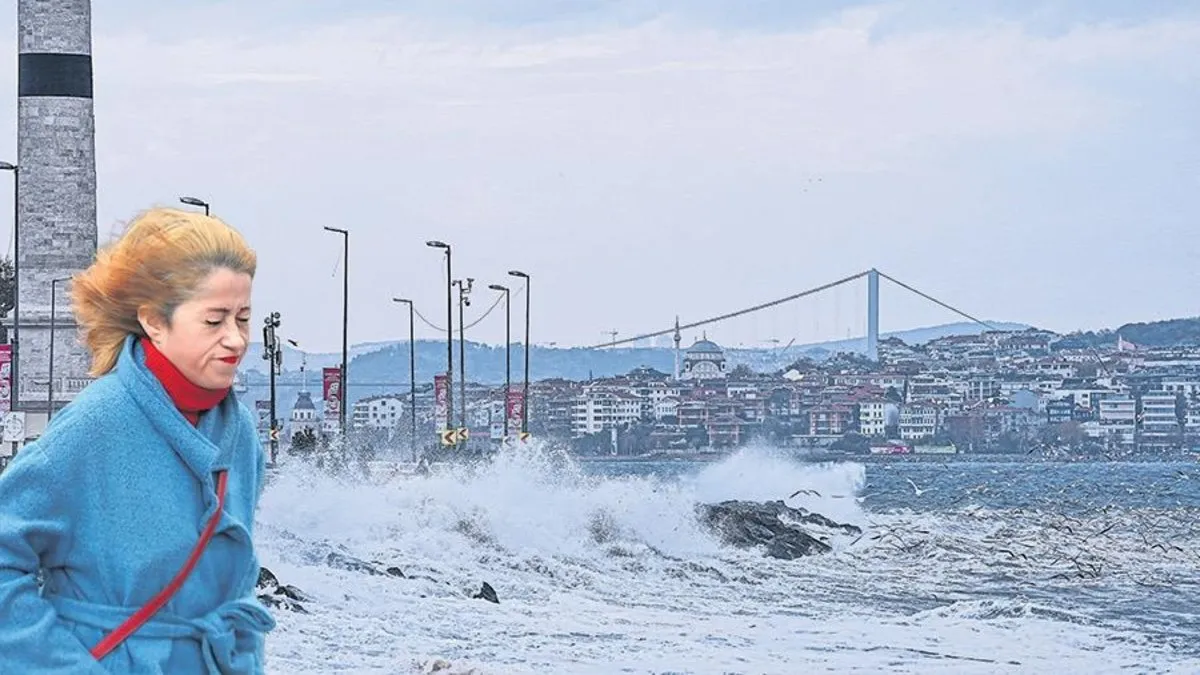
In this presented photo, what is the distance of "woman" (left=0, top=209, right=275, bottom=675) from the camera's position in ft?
11.8

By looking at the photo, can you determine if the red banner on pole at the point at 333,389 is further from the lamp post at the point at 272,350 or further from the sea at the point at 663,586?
the sea at the point at 663,586

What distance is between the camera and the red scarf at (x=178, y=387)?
12.2 feet

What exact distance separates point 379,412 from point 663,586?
480 feet

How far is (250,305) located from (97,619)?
54cm

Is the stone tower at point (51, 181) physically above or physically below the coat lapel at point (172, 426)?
above

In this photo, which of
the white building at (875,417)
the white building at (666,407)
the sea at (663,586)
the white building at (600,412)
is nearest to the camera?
the sea at (663,586)

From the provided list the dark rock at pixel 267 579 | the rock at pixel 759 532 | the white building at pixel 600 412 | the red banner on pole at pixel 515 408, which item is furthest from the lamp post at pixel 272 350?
the white building at pixel 600 412

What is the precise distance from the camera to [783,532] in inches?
1661

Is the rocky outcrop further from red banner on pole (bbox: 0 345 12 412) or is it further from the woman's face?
red banner on pole (bbox: 0 345 12 412)

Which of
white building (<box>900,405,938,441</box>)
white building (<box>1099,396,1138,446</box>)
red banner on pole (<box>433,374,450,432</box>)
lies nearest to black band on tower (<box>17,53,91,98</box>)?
red banner on pole (<box>433,374,450,432</box>)

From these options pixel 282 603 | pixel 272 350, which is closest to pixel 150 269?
pixel 282 603

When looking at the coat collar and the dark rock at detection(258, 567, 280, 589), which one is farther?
the dark rock at detection(258, 567, 280, 589)

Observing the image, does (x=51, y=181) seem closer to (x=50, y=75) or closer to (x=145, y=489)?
(x=50, y=75)

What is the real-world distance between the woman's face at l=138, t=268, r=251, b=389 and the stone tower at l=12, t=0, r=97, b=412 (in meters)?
43.0
